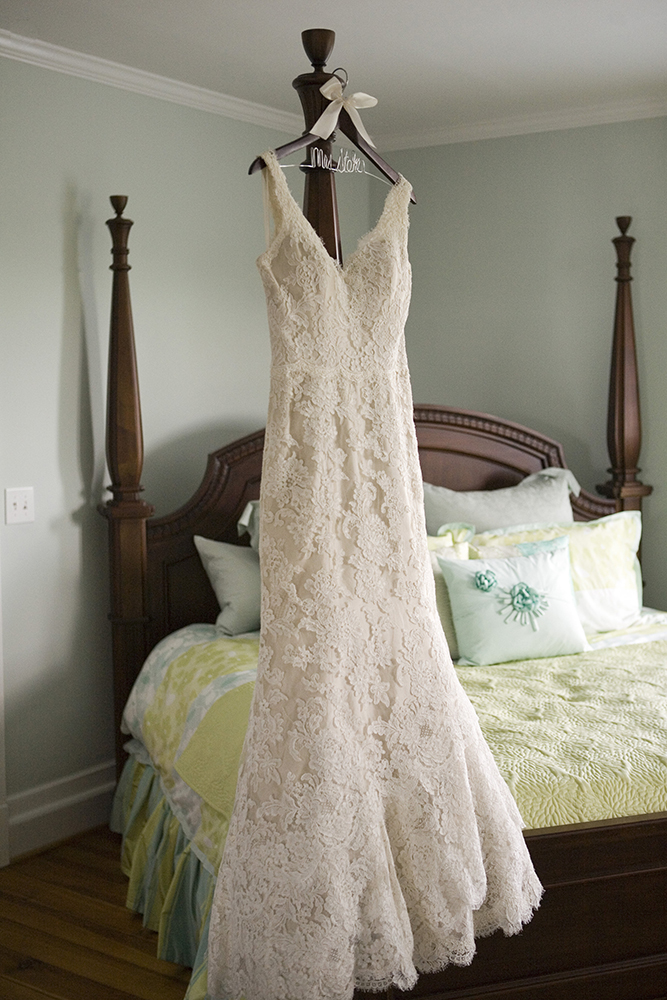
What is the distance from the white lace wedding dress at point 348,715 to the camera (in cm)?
153

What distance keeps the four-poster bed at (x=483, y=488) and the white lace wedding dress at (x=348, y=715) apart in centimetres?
19

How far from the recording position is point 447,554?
306 cm

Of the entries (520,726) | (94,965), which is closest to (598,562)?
(520,726)

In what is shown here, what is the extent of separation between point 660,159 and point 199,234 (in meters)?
1.78

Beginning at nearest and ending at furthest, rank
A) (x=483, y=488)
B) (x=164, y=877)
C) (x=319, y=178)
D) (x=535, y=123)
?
(x=319, y=178) → (x=164, y=877) → (x=483, y=488) → (x=535, y=123)

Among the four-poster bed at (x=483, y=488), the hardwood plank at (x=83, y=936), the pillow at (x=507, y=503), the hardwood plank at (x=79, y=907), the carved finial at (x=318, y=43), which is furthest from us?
the pillow at (x=507, y=503)

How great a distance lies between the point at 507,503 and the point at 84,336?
1575 millimetres

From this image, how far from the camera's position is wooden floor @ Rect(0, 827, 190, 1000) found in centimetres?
230

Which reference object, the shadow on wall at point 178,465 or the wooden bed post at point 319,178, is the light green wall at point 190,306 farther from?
the wooden bed post at point 319,178

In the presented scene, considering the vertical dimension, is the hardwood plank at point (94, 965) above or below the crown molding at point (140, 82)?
below

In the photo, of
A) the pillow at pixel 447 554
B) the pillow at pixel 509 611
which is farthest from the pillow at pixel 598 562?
the pillow at pixel 509 611

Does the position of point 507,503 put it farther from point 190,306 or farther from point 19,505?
point 19,505

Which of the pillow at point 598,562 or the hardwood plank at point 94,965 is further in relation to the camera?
the pillow at point 598,562

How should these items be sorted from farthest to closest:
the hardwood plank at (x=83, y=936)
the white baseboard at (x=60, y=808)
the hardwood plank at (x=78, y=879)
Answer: the white baseboard at (x=60, y=808), the hardwood plank at (x=78, y=879), the hardwood plank at (x=83, y=936)
